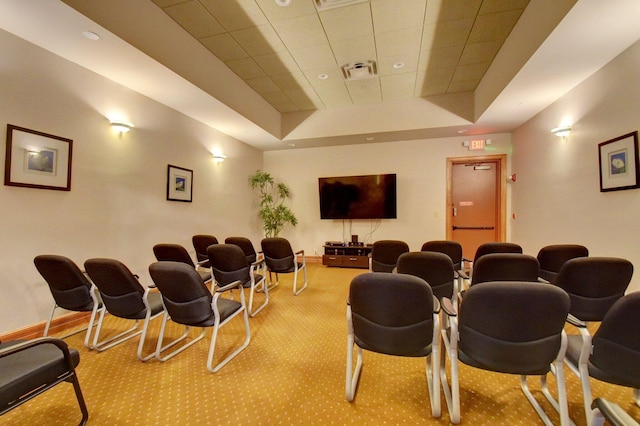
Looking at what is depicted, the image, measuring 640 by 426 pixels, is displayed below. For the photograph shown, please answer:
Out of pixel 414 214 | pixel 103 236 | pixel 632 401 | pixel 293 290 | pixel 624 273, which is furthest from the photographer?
pixel 414 214

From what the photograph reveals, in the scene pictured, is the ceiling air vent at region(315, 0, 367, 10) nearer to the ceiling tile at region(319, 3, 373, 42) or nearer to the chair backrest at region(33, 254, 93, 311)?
the ceiling tile at region(319, 3, 373, 42)

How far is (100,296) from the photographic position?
237cm

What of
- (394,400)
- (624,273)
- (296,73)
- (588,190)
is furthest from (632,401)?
(296,73)

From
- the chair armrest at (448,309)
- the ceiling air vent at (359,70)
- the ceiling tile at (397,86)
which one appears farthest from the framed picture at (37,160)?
the ceiling tile at (397,86)

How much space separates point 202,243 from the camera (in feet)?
13.5

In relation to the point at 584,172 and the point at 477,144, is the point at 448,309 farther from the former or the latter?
the point at 477,144

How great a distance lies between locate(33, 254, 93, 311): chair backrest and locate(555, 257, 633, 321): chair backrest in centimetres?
388

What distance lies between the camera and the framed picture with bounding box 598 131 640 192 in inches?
104

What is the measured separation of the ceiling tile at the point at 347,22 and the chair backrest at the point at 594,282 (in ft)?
10.0

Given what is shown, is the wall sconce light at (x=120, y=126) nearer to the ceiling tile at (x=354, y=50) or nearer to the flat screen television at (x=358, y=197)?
the ceiling tile at (x=354, y=50)

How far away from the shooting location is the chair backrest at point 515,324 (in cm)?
132

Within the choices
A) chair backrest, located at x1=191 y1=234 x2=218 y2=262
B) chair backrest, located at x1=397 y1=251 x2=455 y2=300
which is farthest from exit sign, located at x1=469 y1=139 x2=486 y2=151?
chair backrest, located at x1=191 y1=234 x2=218 y2=262

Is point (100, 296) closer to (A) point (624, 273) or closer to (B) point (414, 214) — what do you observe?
(A) point (624, 273)

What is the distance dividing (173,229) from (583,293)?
4.77m
